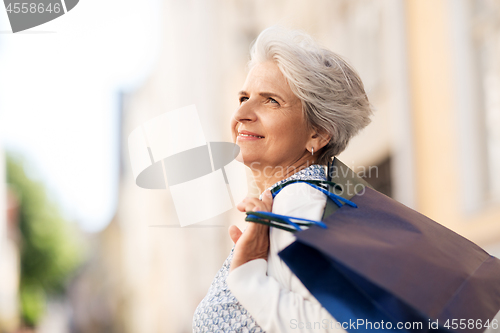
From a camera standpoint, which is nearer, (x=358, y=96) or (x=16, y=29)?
(x=358, y=96)

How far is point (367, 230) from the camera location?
4.47 ft

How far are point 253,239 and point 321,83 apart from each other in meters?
0.69

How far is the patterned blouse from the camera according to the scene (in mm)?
1504

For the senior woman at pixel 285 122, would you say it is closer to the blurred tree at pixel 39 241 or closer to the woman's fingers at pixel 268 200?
the woman's fingers at pixel 268 200

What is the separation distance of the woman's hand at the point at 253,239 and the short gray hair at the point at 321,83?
19.4 inches

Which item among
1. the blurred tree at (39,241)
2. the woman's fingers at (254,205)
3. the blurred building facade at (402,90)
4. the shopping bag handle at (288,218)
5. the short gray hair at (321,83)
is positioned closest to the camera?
the shopping bag handle at (288,218)

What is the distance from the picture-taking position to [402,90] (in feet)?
23.2

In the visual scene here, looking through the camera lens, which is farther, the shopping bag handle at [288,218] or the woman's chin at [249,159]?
the woman's chin at [249,159]

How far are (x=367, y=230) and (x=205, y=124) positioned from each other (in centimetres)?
1294

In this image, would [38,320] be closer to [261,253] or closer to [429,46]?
[429,46]

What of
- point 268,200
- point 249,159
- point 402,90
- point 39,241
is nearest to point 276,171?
point 249,159

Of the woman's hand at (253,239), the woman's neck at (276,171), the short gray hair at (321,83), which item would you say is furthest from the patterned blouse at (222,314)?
the short gray hair at (321,83)

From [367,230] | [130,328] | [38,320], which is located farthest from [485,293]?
[130,328]

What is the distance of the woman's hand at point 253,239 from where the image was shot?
151 cm
